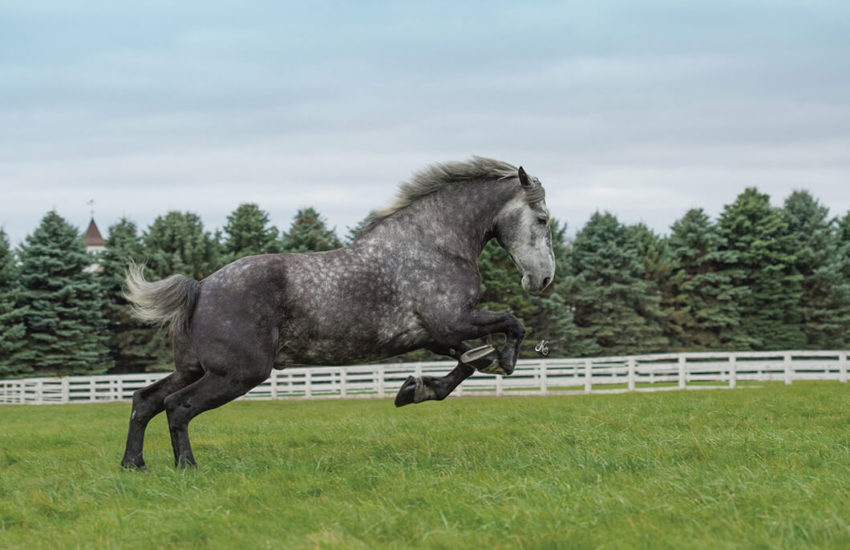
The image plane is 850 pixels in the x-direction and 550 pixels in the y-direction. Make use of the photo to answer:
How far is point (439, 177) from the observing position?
7.93m

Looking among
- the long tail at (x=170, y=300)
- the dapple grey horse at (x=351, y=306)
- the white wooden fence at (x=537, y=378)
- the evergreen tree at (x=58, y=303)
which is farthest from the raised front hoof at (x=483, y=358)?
the evergreen tree at (x=58, y=303)

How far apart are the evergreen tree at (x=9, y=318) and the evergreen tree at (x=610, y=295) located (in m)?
28.9

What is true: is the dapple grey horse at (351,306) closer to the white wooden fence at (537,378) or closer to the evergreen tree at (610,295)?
the white wooden fence at (537,378)

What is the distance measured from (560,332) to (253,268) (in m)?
40.8

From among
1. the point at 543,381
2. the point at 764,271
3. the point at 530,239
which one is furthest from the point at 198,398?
the point at 764,271

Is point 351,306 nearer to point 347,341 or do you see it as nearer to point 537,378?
point 347,341

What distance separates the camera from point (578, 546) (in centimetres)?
420

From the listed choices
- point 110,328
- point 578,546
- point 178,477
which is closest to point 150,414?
point 178,477

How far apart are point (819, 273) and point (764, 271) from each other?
3.17m

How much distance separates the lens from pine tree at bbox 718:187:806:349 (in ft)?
173

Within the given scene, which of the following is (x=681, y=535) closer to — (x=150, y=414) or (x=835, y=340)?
(x=150, y=414)

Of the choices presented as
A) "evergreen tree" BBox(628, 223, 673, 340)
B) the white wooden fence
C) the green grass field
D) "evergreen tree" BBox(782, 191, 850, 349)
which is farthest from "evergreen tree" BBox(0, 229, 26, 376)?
"evergreen tree" BBox(782, 191, 850, 349)

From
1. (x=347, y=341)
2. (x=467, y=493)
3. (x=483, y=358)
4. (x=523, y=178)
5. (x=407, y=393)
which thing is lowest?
(x=467, y=493)

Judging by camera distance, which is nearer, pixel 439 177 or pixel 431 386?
pixel 431 386
